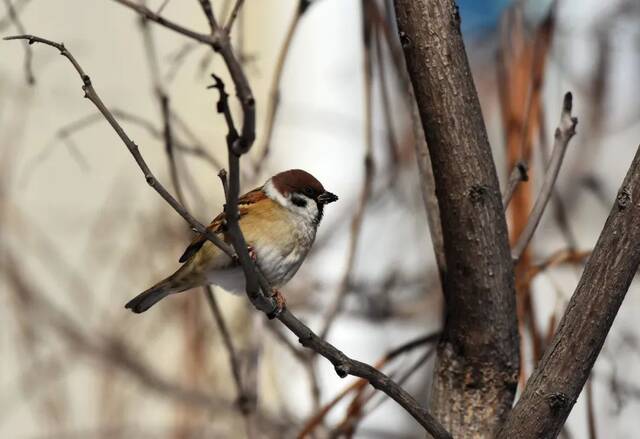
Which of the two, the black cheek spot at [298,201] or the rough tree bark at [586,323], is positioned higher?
the black cheek spot at [298,201]

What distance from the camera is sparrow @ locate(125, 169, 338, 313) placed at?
5.00 feet

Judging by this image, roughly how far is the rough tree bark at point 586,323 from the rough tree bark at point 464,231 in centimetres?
12

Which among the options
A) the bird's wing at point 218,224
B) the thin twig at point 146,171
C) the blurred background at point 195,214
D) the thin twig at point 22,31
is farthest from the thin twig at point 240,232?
the blurred background at point 195,214

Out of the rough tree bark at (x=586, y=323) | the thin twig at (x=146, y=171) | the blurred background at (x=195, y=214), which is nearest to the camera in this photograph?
the thin twig at (x=146, y=171)

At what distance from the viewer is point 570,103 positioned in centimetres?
131

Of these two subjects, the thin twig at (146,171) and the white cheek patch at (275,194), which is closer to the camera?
the thin twig at (146,171)

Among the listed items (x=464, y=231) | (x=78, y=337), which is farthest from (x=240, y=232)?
(x=78, y=337)

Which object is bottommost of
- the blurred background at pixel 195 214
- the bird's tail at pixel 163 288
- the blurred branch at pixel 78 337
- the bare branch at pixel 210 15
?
the bare branch at pixel 210 15

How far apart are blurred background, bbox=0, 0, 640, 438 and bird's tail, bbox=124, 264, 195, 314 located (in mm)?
1334

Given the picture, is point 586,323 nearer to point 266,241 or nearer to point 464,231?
point 464,231

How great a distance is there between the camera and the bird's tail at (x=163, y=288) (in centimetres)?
155

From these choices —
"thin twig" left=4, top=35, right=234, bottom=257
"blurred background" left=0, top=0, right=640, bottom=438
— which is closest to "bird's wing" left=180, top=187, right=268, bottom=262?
"thin twig" left=4, top=35, right=234, bottom=257

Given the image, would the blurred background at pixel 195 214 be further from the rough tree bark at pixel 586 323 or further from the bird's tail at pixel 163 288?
the rough tree bark at pixel 586 323

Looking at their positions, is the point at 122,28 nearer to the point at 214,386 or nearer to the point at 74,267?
the point at 74,267
